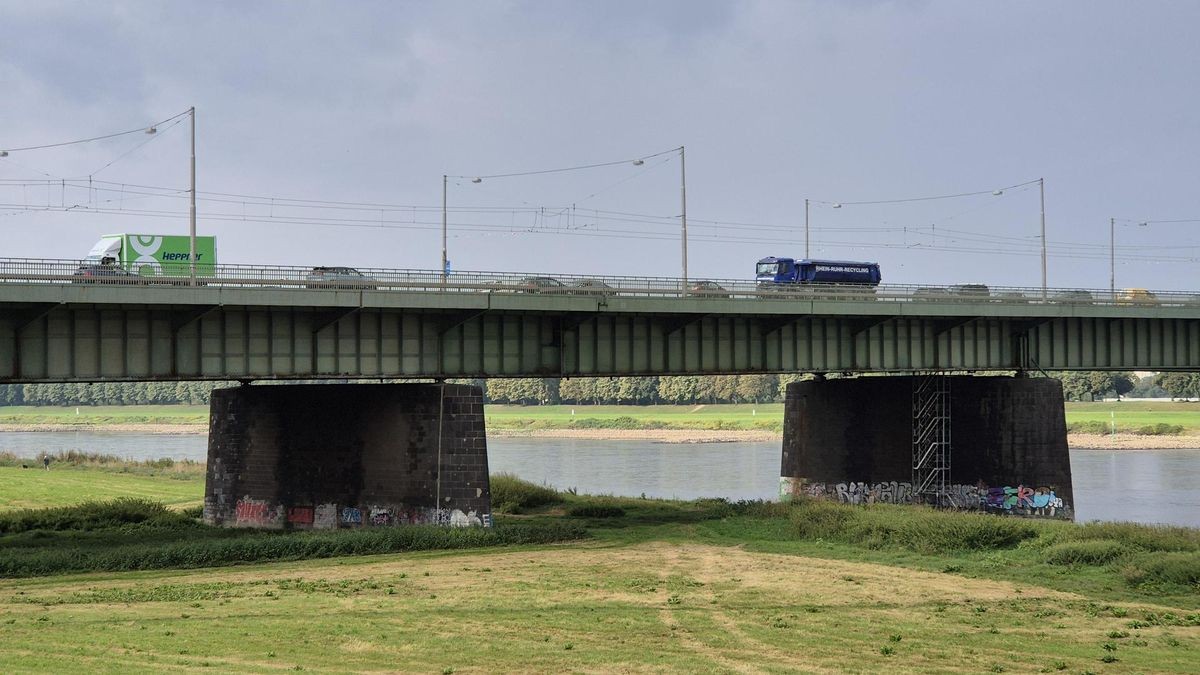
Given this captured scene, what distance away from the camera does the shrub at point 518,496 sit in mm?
54531

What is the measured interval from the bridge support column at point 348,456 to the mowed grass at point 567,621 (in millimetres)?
6848

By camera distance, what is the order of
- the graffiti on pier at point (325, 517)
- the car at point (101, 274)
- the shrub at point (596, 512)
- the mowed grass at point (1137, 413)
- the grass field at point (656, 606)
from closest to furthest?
the grass field at point (656, 606)
the car at point (101, 274)
the graffiti on pier at point (325, 517)
the shrub at point (596, 512)
the mowed grass at point (1137, 413)

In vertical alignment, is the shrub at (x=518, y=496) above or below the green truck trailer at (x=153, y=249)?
below

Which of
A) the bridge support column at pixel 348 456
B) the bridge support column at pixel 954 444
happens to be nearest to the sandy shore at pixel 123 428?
the bridge support column at pixel 954 444

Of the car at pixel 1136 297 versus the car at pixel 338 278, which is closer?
the car at pixel 338 278

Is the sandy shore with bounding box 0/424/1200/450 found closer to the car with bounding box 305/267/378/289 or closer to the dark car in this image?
the dark car

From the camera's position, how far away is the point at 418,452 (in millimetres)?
42938

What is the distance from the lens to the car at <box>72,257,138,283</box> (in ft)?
120

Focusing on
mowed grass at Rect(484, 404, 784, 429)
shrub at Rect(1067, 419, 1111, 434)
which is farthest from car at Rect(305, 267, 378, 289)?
Answer: mowed grass at Rect(484, 404, 784, 429)

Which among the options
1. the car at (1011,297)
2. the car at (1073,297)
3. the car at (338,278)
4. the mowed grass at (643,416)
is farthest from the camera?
the mowed grass at (643,416)

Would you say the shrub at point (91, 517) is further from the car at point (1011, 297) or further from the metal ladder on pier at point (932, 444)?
the car at point (1011, 297)

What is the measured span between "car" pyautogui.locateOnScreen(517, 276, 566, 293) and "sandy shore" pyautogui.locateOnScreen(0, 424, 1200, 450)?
66891 mm

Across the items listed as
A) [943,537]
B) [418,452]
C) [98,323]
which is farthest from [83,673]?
[943,537]

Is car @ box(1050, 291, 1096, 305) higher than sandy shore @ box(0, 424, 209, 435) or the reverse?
higher
